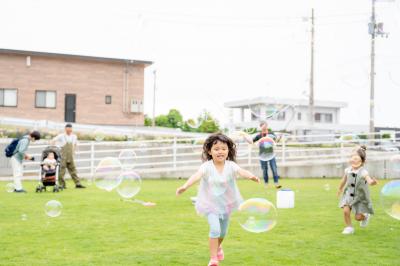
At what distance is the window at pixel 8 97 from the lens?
98.2 feet

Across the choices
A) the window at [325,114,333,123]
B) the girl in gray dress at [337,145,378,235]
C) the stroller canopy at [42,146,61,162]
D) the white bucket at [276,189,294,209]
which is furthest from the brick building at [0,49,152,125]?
the window at [325,114,333,123]

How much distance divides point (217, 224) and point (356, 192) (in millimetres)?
2876

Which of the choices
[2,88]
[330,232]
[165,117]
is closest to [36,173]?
[2,88]

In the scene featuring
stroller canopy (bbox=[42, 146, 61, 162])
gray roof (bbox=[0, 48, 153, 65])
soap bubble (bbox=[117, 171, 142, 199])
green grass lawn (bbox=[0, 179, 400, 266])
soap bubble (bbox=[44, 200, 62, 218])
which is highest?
gray roof (bbox=[0, 48, 153, 65])

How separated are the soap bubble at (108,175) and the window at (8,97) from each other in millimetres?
20328

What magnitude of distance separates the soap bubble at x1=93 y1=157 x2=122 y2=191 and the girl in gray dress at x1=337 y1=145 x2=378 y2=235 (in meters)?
4.39

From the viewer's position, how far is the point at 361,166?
789 centimetres

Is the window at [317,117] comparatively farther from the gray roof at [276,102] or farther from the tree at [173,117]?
the tree at [173,117]

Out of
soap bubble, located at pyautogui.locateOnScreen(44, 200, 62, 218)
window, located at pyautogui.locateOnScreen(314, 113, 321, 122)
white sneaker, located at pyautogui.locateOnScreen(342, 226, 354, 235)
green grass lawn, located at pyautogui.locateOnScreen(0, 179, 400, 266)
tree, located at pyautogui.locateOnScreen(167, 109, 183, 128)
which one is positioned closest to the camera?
green grass lawn, located at pyautogui.locateOnScreen(0, 179, 400, 266)

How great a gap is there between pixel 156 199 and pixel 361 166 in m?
5.52

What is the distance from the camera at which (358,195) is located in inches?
303

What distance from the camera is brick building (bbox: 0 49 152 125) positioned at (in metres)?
30.0

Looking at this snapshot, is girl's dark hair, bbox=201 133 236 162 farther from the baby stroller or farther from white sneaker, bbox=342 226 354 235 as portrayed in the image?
the baby stroller

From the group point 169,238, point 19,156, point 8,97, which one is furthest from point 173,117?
point 169,238
